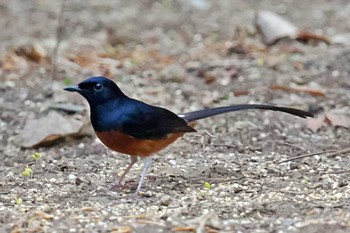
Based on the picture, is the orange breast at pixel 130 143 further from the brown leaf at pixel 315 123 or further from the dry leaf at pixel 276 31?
the dry leaf at pixel 276 31

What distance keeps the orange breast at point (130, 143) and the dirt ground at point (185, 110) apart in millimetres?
257

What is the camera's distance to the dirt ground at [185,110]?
4.64 meters

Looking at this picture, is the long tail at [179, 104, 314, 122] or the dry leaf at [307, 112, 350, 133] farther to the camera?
the dry leaf at [307, 112, 350, 133]

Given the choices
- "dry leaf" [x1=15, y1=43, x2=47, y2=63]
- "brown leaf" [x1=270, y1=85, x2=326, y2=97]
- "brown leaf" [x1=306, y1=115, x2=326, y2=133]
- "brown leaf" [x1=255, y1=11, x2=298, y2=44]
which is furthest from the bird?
"brown leaf" [x1=255, y1=11, x2=298, y2=44]

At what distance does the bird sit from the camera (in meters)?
5.04

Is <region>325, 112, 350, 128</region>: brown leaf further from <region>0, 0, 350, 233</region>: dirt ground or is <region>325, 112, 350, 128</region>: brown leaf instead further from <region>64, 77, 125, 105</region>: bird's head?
<region>64, 77, 125, 105</region>: bird's head

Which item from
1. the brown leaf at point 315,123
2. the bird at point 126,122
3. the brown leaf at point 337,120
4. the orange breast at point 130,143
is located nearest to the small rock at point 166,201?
the bird at point 126,122

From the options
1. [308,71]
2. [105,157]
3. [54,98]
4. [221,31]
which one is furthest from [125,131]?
[221,31]

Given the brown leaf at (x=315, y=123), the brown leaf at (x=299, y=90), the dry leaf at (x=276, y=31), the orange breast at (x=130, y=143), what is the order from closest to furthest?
the orange breast at (x=130, y=143) → the brown leaf at (x=315, y=123) → the brown leaf at (x=299, y=90) → the dry leaf at (x=276, y=31)

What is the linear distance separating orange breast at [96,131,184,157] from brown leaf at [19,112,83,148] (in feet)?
5.59

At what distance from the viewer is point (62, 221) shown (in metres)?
4.53

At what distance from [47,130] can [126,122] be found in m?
1.87

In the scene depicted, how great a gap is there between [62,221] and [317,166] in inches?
74.9

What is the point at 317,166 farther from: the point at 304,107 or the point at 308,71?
the point at 308,71
